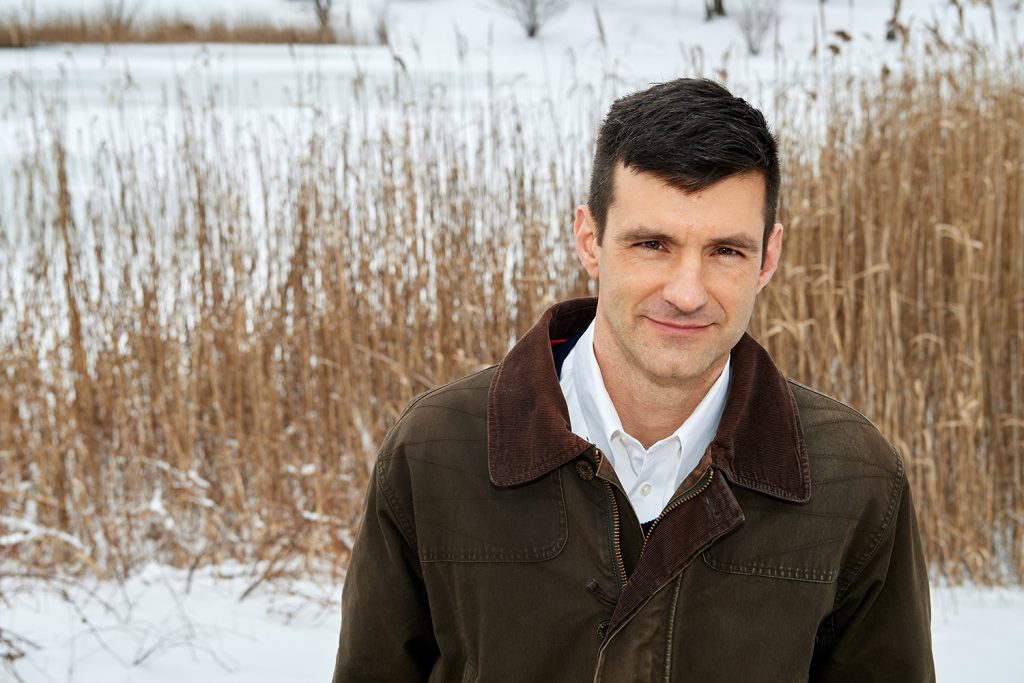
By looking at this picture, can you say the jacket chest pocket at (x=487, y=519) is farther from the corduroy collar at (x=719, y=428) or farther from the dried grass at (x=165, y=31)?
the dried grass at (x=165, y=31)

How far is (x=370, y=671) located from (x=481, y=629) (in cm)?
17

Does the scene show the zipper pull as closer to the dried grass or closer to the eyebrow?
the eyebrow

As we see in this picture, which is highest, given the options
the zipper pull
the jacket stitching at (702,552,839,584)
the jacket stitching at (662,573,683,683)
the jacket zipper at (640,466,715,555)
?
the jacket zipper at (640,466,715,555)

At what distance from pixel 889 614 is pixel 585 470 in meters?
0.38

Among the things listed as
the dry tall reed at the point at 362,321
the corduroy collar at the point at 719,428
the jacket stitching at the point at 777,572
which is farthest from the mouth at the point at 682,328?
the dry tall reed at the point at 362,321

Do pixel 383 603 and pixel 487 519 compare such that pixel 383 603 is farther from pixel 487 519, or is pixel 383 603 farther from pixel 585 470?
pixel 585 470

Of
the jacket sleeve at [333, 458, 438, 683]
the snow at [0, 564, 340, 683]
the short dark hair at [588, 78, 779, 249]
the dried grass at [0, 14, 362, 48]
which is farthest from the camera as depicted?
the dried grass at [0, 14, 362, 48]

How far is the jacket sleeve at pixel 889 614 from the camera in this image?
1.14 metres

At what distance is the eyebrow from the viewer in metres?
1.11

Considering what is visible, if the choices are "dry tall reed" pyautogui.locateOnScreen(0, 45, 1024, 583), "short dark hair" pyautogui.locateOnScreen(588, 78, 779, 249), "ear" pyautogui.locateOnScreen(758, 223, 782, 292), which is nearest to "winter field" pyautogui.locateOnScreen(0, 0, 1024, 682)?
"dry tall reed" pyautogui.locateOnScreen(0, 45, 1024, 583)

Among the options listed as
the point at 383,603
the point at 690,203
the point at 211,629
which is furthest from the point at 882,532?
the point at 211,629

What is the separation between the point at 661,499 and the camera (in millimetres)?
1183

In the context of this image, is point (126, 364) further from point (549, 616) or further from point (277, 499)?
point (549, 616)

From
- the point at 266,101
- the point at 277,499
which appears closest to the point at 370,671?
the point at 277,499
